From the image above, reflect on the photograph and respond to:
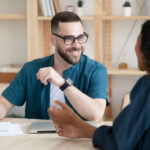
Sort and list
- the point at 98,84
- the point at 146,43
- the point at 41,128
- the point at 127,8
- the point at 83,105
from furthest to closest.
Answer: the point at 127,8 → the point at 98,84 → the point at 83,105 → the point at 41,128 → the point at 146,43

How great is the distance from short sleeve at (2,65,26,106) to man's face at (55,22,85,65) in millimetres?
294

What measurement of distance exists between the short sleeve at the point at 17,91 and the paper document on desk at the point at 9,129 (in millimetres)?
372

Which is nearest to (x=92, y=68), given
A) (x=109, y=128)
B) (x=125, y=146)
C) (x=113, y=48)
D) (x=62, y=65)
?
(x=62, y=65)

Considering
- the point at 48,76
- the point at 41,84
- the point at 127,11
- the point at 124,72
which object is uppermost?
the point at 127,11

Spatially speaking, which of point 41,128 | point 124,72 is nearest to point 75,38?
point 41,128

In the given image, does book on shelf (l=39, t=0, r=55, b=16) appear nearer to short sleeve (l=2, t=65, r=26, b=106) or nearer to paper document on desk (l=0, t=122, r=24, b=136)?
short sleeve (l=2, t=65, r=26, b=106)

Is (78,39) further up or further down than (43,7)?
further down

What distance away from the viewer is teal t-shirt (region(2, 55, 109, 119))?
2.05 m

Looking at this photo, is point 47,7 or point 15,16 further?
point 15,16

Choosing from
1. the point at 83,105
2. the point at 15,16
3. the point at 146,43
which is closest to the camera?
the point at 146,43

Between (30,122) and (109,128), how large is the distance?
0.63 meters

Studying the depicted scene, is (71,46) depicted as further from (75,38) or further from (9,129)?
(9,129)

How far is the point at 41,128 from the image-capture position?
5.23ft

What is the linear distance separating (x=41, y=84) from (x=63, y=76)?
15cm
